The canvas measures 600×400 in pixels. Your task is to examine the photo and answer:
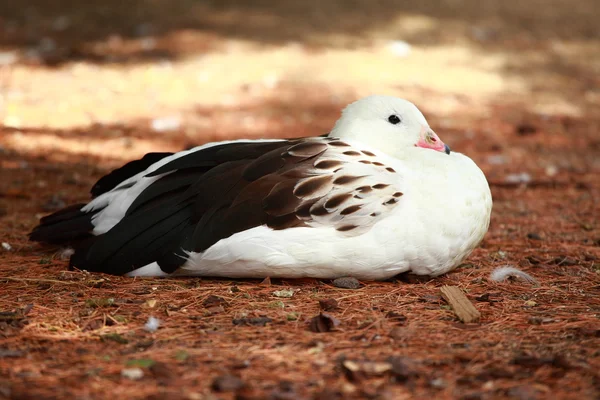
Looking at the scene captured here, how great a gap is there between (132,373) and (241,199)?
137 centimetres

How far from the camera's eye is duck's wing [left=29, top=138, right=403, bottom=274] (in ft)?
12.8

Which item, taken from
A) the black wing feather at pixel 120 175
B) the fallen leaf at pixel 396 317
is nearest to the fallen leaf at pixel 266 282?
the fallen leaf at pixel 396 317

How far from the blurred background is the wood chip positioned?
3634mm

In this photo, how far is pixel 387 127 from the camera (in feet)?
14.4

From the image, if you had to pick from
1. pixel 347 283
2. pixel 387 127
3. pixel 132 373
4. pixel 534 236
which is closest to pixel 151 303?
pixel 132 373

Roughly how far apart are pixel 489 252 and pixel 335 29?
9.23 m

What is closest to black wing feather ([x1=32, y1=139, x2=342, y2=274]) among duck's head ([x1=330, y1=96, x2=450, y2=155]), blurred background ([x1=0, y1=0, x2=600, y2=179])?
duck's head ([x1=330, y1=96, x2=450, y2=155])

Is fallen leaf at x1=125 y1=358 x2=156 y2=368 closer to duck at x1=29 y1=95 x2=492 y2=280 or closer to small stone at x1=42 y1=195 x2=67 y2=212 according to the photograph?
duck at x1=29 y1=95 x2=492 y2=280

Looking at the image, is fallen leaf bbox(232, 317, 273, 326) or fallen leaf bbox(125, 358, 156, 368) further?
fallen leaf bbox(232, 317, 273, 326)

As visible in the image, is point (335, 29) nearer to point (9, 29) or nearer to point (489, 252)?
point (9, 29)

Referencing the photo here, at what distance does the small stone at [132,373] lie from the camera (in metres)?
2.84

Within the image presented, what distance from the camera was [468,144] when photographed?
839cm

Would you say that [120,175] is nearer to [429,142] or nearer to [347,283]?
[347,283]

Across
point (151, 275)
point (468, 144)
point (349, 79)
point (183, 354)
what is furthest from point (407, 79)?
point (183, 354)
